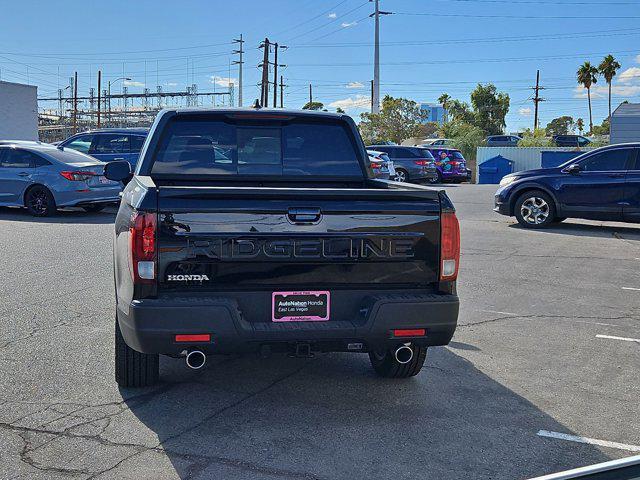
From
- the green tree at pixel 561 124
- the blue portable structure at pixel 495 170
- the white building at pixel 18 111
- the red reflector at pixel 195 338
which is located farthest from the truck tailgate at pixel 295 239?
the green tree at pixel 561 124

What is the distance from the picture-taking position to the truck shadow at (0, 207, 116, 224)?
15508 millimetres

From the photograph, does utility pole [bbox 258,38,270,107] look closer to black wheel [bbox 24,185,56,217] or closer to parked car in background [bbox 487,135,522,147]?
parked car in background [bbox 487,135,522,147]

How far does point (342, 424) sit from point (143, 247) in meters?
1.57

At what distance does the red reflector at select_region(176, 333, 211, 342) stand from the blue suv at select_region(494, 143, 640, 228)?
39.2 feet

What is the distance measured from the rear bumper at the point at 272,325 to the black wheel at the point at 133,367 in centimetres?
37

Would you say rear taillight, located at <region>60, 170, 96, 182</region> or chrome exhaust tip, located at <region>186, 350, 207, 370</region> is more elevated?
rear taillight, located at <region>60, 170, 96, 182</region>

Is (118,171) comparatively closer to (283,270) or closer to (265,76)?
(283,270)

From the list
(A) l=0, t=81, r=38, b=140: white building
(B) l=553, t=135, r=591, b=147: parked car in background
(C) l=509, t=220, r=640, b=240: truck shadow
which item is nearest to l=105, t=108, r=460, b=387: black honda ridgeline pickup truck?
(C) l=509, t=220, r=640, b=240: truck shadow

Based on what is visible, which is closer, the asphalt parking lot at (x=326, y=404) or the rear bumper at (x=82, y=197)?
the asphalt parking lot at (x=326, y=404)

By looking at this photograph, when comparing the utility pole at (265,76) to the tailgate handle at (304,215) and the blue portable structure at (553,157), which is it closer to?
the blue portable structure at (553,157)

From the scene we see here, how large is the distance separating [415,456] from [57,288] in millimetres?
5553

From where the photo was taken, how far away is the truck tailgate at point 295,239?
4.30 m

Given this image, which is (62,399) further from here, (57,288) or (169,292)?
(57,288)

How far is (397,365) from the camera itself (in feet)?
17.7
